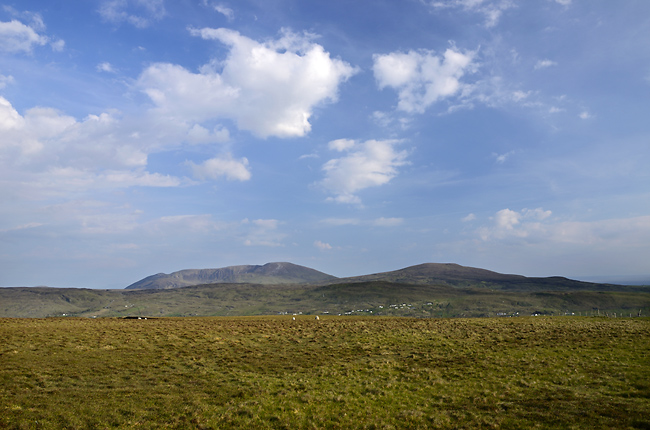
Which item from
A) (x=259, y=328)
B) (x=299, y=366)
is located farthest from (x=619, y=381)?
(x=259, y=328)

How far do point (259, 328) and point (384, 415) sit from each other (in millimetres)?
39599

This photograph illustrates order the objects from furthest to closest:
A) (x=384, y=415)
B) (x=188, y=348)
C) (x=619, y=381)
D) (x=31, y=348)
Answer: (x=188, y=348)
(x=31, y=348)
(x=619, y=381)
(x=384, y=415)

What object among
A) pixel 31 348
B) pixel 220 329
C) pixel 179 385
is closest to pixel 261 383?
pixel 179 385

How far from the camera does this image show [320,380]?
2783 centimetres

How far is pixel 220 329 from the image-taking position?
175 feet

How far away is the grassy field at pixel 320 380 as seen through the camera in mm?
19250

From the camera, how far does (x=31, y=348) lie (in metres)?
35.0

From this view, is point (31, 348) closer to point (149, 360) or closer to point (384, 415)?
point (149, 360)

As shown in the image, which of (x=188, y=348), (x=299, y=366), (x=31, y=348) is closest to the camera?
(x=299, y=366)

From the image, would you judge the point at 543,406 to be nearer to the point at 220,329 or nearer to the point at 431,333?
the point at 431,333

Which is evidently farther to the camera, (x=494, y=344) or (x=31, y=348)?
(x=494, y=344)

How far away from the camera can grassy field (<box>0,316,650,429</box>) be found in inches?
758

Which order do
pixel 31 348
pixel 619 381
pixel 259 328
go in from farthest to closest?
pixel 259 328 → pixel 31 348 → pixel 619 381

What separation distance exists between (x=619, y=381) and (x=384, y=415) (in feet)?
60.1
